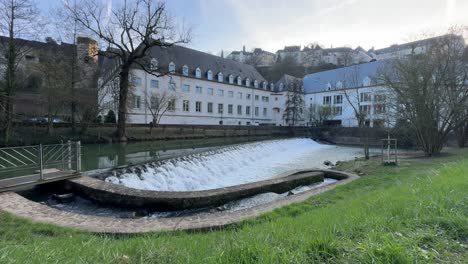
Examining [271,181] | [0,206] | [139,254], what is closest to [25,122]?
[0,206]

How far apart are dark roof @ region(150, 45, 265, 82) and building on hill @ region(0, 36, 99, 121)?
1388cm

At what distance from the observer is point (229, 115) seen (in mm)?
55125

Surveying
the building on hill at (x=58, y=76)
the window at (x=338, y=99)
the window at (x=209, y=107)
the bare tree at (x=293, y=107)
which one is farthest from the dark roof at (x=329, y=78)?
the building on hill at (x=58, y=76)

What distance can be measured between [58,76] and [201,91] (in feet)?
91.5

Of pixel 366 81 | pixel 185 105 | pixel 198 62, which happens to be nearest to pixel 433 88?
pixel 185 105

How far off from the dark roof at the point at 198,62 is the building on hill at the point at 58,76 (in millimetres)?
13882

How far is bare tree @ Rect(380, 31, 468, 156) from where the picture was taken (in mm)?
14477

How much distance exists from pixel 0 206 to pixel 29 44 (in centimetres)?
2334

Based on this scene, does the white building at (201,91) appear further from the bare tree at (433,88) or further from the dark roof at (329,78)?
the bare tree at (433,88)

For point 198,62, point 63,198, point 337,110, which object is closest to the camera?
point 63,198

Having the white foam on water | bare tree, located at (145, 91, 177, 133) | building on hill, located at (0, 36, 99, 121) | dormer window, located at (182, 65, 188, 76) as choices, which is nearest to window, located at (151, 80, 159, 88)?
bare tree, located at (145, 91, 177, 133)

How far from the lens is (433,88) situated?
14.5m

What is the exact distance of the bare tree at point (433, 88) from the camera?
47.5 ft

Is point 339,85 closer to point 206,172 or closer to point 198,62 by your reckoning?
point 198,62
